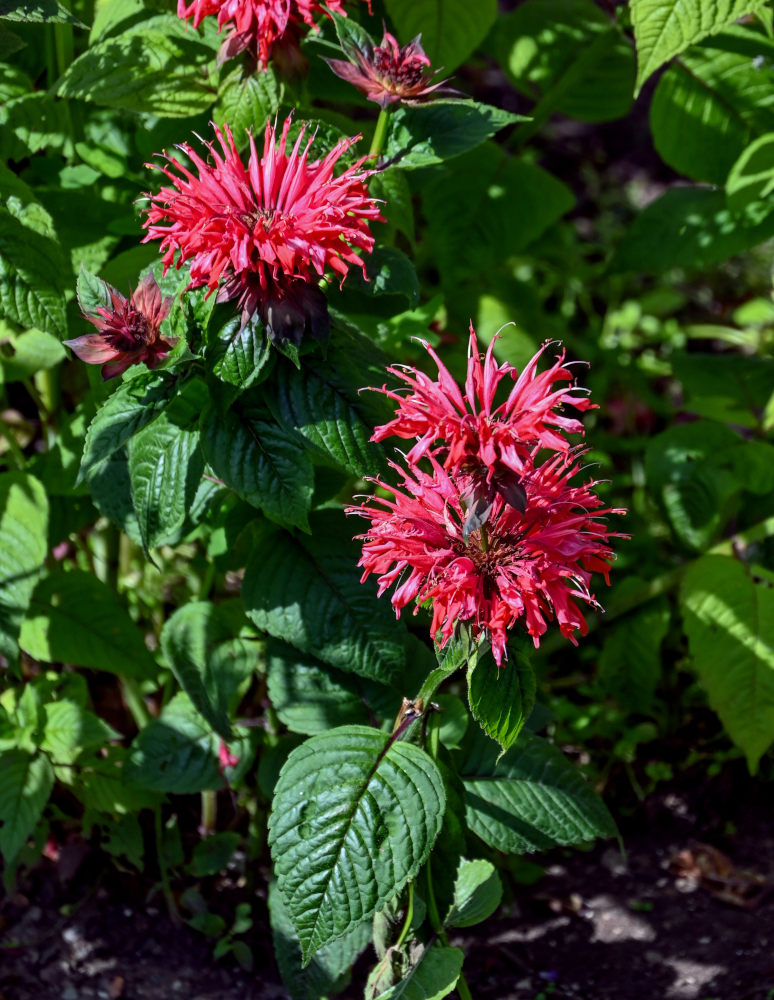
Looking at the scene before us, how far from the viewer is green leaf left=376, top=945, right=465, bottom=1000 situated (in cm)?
113

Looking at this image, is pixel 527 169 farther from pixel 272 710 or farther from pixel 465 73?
pixel 465 73

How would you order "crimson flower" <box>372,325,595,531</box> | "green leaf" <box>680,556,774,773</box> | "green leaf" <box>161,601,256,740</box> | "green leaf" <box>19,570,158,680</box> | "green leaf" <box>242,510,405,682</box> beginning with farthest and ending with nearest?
"green leaf" <box>680,556,774,773</box>
"green leaf" <box>19,570,158,680</box>
"green leaf" <box>161,601,256,740</box>
"green leaf" <box>242,510,405,682</box>
"crimson flower" <box>372,325,595,531</box>

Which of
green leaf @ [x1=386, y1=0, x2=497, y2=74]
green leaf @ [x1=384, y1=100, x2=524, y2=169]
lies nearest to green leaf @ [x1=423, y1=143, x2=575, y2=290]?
green leaf @ [x1=386, y1=0, x2=497, y2=74]

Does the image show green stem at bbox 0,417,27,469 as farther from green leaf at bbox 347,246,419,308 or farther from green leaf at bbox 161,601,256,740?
green leaf at bbox 347,246,419,308

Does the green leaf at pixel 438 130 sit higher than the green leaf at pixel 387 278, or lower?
higher

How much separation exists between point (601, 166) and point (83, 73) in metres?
2.47

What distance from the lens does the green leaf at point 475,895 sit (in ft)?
4.03

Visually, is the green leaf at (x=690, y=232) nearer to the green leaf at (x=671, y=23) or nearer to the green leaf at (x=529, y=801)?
the green leaf at (x=671, y=23)

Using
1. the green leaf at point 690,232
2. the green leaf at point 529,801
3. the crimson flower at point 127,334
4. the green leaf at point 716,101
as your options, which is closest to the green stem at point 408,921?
the green leaf at point 529,801

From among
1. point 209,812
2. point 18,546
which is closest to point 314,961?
point 209,812

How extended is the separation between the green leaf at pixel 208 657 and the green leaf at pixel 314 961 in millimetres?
271

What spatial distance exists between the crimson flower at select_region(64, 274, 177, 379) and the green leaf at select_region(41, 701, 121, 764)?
22.8 inches

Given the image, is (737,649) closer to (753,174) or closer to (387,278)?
(753,174)

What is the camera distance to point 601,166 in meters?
3.47
